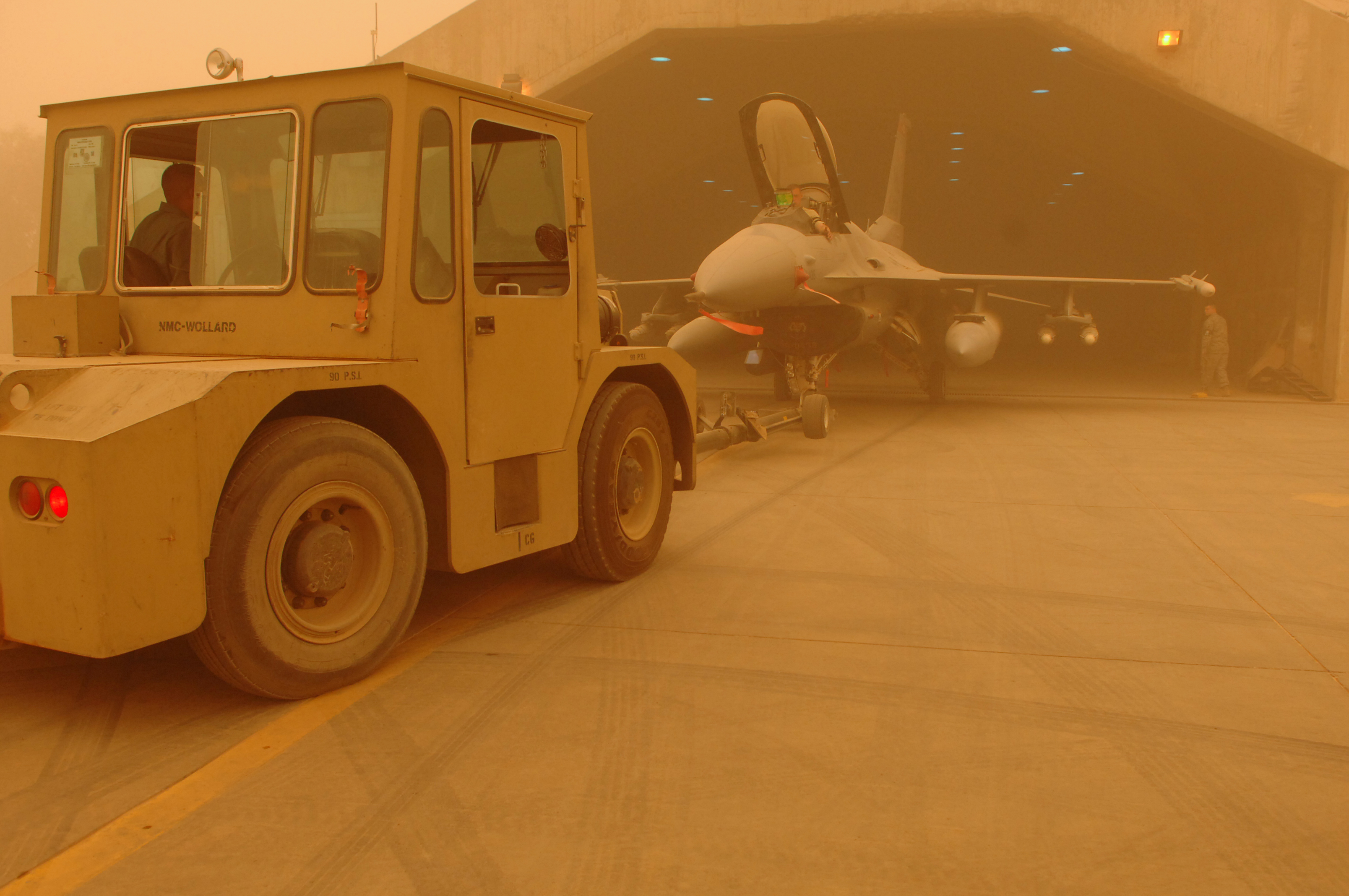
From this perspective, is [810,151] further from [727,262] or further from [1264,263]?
[1264,263]

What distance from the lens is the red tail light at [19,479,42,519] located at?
319 cm

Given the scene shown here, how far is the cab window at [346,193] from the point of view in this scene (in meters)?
4.00

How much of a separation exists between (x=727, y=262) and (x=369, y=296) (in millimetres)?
8719

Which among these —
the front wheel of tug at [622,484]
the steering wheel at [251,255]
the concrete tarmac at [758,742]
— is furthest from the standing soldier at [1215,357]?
the steering wheel at [251,255]

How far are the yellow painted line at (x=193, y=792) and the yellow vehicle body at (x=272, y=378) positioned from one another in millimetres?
463

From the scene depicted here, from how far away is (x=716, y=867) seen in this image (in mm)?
2678

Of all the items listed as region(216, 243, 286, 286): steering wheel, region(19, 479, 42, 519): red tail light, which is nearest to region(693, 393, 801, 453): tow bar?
region(216, 243, 286, 286): steering wheel

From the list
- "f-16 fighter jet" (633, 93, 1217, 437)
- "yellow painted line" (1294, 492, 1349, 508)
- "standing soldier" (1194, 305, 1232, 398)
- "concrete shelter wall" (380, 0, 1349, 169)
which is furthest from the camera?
"standing soldier" (1194, 305, 1232, 398)

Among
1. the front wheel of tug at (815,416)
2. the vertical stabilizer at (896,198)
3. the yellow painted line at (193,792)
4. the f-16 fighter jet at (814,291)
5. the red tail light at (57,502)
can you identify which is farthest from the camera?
the vertical stabilizer at (896,198)

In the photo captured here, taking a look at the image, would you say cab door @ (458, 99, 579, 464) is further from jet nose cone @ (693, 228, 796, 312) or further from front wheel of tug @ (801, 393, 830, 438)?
front wheel of tug @ (801, 393, 830, 438)

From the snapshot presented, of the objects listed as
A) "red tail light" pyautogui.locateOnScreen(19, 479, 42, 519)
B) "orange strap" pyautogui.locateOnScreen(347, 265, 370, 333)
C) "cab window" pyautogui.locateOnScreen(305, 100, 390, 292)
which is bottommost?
"red tail light" pyautogui.locateOnScreen(19, 479, 42, 519)

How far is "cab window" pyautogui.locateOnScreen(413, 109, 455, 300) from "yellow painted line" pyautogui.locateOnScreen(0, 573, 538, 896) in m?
1.59

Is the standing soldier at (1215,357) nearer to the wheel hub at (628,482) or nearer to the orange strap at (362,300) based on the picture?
the wheel hub at (628,482)

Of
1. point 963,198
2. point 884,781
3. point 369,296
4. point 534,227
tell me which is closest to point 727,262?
point 534,227
